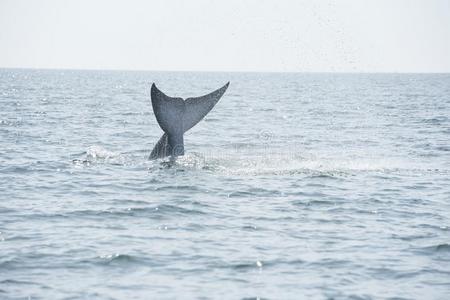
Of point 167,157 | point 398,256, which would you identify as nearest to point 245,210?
point 398,256

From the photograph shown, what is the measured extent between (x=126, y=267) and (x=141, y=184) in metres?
6.15

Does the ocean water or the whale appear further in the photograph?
the whale

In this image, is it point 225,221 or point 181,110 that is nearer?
point 225,221

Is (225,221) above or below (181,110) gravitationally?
below

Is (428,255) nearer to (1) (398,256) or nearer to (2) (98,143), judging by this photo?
(1) (398,256)

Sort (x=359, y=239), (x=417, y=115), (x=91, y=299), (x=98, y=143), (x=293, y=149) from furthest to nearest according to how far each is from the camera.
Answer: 1. (x=417, y=115)
2. (x=98, y=143)
3. (x=293, y=149)
4. (x=359, y=239)
5. (x=91, y=299)

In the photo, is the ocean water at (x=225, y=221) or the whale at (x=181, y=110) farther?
the whale at (x=181, y=110)

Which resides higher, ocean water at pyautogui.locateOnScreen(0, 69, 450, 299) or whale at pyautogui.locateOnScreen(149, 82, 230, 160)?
whale at pyautogui.locateOnScreen(149, 82, 230, 160)

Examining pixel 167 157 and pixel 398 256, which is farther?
pixel 167 157

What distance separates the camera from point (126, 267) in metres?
9.77

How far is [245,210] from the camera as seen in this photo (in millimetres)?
13492

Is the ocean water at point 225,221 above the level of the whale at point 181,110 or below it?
below

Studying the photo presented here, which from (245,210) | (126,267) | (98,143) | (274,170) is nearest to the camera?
(126,267)

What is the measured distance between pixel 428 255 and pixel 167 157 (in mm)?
8942
